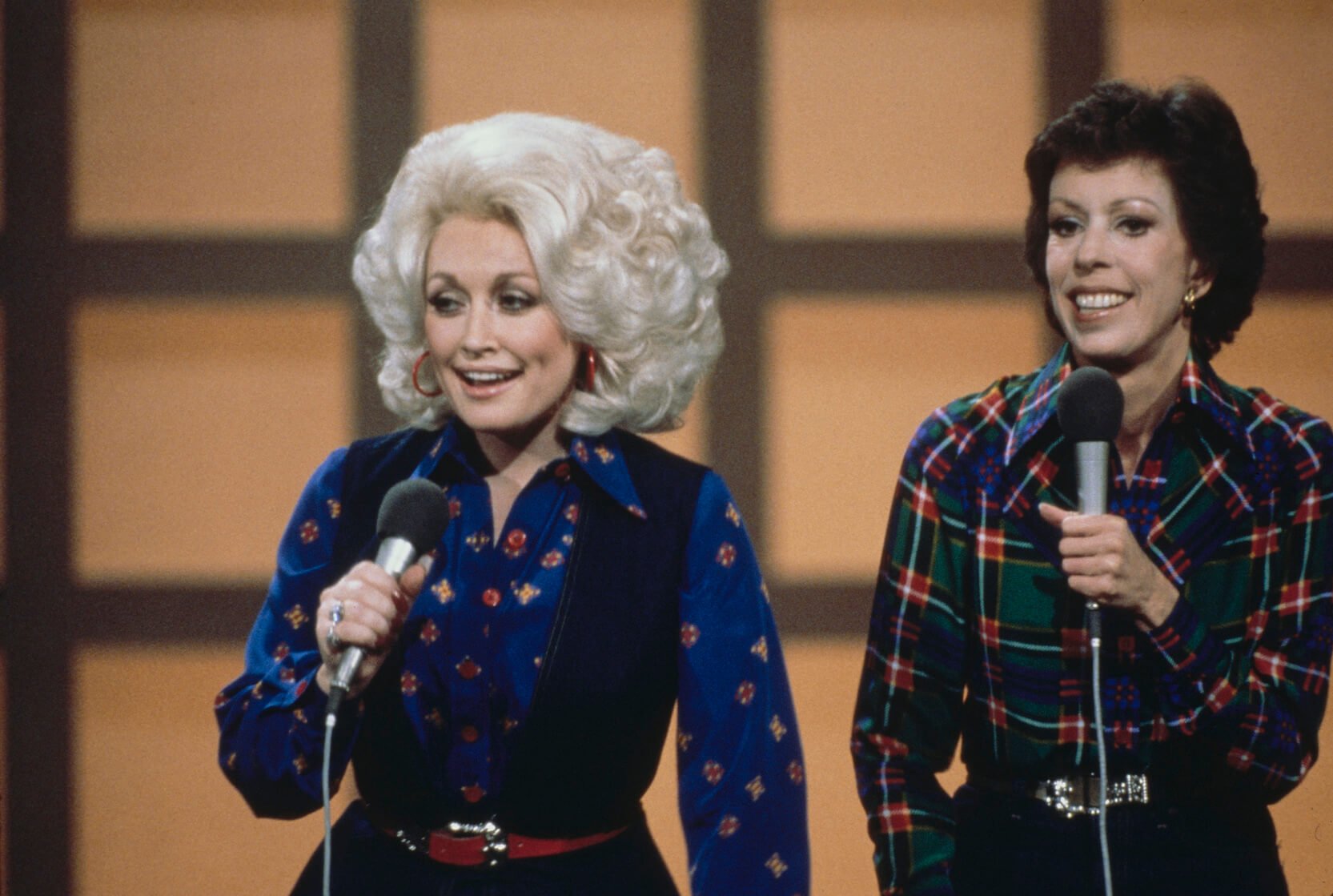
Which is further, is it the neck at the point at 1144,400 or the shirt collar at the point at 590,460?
the neck at the point at 1144,400

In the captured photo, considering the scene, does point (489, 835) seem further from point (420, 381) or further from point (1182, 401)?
point (1182, 401)

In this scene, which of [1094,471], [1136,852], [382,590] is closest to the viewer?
[382,590]

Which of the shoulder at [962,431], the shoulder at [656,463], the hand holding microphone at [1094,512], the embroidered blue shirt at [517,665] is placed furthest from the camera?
the shoulder at [962,431]

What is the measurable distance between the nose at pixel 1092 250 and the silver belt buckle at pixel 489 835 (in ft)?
2.74

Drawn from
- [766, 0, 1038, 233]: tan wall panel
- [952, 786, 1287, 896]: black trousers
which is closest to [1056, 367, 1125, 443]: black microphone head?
[952, 786, 1287, 896]: black trousers

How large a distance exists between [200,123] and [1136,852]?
1.59 m

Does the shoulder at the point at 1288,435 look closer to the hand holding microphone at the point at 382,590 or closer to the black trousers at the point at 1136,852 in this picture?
the black trousers at the point at 1136,852

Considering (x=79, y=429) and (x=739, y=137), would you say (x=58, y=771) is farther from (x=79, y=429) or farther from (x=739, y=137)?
(x=739, y=137)

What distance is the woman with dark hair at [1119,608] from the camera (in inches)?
57.2

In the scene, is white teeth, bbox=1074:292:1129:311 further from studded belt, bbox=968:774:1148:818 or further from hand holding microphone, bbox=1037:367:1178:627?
studded belt, bbox=968:774:1148:818

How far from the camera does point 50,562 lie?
205cm

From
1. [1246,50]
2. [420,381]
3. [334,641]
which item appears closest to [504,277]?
[420,381]

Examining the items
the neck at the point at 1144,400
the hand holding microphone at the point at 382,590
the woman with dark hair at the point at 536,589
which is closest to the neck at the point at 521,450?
the woman with dark hair at the point at 536,589

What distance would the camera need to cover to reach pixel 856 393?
2064 millimetres
